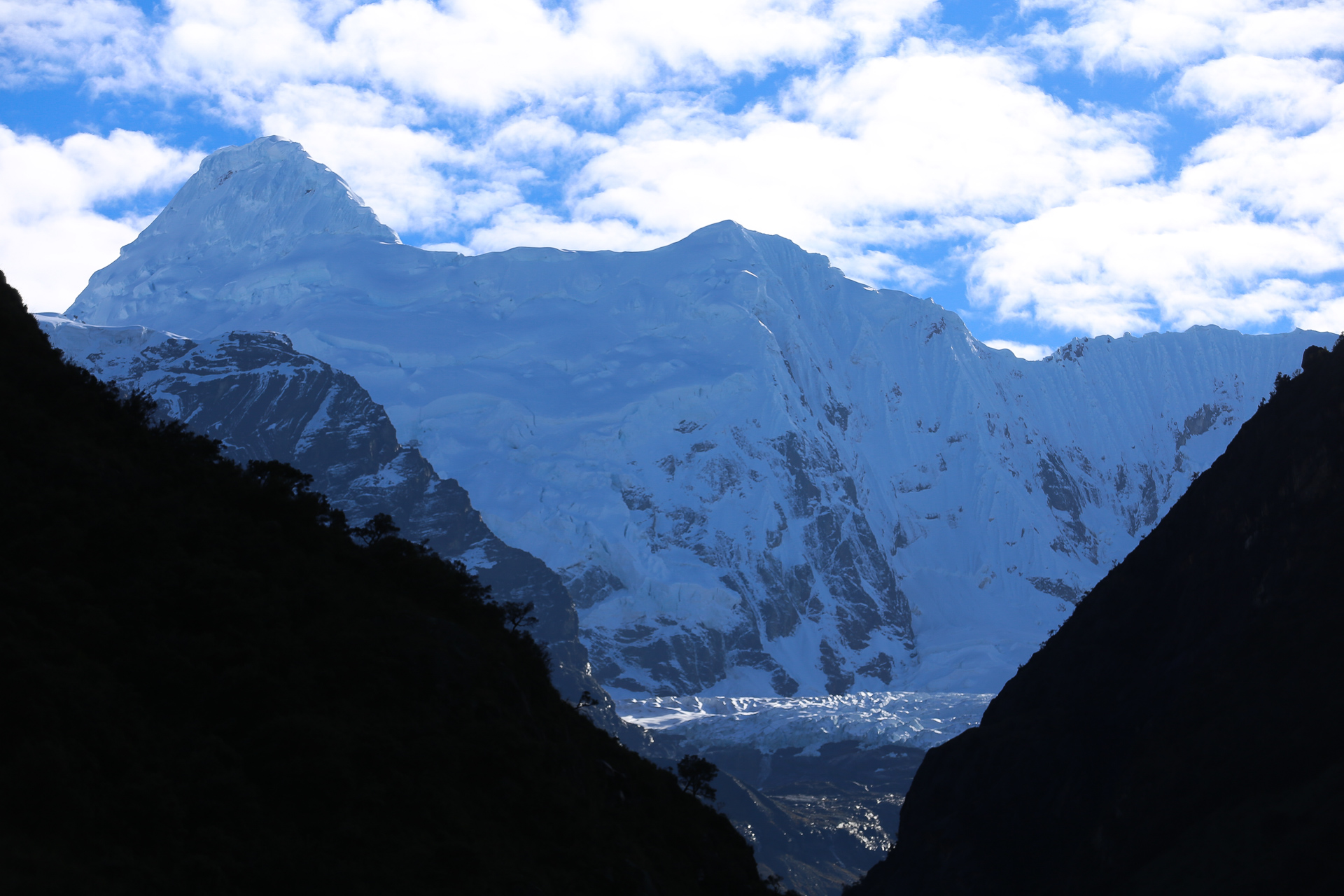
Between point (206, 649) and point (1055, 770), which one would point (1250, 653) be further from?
point (206, 649)

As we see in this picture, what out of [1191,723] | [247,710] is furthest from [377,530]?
[1191,723]

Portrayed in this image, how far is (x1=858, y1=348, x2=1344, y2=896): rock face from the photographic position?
78500mm

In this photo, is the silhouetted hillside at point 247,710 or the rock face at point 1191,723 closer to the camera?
the silhouetted hillside at point 247,710

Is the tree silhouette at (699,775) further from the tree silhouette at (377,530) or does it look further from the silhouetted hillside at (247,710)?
the tree silhouette at (377,530)

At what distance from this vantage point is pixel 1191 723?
86062mm

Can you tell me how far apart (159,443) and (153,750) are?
21350mm

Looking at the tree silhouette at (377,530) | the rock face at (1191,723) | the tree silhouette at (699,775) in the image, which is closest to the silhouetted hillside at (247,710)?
the tree silhouette at (377,530)

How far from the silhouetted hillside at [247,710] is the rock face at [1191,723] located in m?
37.8

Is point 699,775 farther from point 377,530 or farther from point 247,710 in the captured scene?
point 247,710

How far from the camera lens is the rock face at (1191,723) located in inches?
3091

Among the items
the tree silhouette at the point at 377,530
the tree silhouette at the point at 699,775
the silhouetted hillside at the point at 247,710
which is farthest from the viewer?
the tree silhouette at the point at 699,775

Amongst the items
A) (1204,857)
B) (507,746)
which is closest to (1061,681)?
(1204,857)

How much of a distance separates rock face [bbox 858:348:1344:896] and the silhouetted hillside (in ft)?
124

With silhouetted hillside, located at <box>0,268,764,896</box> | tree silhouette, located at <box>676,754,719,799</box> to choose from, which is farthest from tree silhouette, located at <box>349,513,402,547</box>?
tree silhouette, located at <box>676,754,719,799</box>
